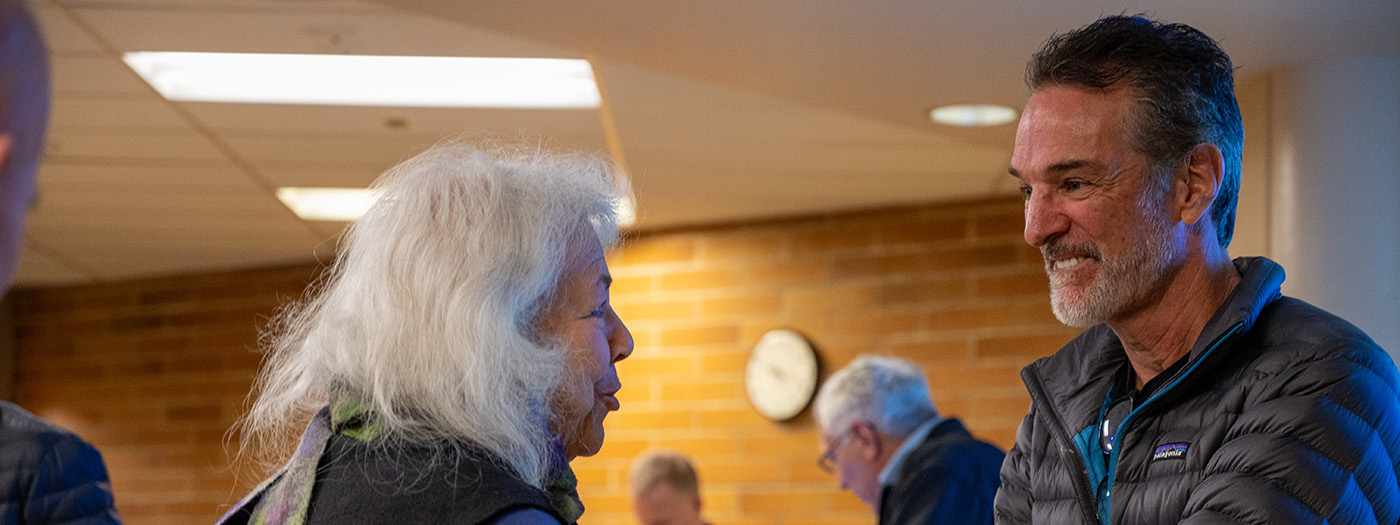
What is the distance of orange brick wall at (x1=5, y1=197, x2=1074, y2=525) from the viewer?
16.2 ft

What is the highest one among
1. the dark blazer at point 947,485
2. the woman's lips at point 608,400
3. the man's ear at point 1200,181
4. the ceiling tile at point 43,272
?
the man's ear at point 1200,181

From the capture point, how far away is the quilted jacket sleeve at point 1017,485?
163cm

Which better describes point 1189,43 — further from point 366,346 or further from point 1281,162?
point 1281,162

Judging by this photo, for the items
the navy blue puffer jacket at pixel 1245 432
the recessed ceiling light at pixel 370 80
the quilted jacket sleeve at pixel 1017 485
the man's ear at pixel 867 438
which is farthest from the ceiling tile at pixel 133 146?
the navy blue puffer jacket at pixel 1245 432

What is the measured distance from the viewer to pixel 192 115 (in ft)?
13.0

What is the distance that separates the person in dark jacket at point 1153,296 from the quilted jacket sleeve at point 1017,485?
2 centimetres

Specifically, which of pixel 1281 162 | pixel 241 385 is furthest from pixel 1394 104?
pixel 241 385

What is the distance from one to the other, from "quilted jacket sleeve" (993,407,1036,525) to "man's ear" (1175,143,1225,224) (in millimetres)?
325

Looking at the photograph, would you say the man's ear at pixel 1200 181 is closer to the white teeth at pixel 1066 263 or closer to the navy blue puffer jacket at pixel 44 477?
the white teeth at pixel 1066 263

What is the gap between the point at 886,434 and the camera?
3.53 metres

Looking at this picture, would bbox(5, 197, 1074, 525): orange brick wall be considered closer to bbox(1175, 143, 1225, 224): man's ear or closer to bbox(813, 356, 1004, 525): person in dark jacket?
bbox(813, 356, 1004, 525): person in dark jacket

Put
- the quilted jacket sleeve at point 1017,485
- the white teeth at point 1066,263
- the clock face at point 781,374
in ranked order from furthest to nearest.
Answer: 1. the clock face at point 781,374
2. the quilted jacket sleeve at point 1017,485
3. the white teeth at point 1066,263

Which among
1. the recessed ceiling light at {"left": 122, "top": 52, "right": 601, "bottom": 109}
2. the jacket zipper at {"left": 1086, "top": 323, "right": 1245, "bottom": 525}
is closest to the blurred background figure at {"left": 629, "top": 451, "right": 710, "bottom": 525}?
the recessed ceiling light at {"left": 122, "top": 52, "right": 601, "bottom": 109}

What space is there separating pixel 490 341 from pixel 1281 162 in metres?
2.14
